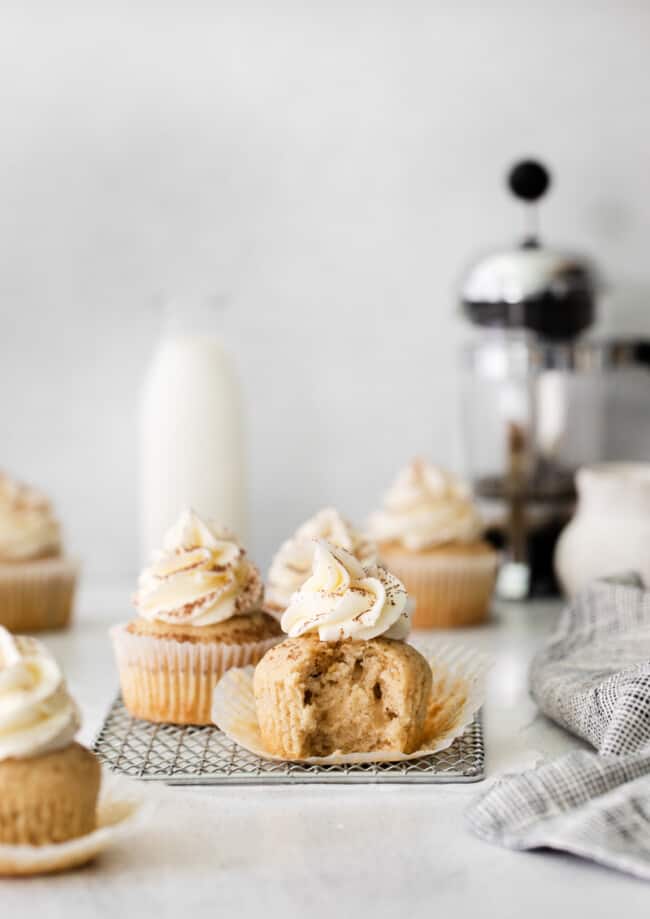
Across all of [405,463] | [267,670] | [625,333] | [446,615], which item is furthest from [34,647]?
[625,333]

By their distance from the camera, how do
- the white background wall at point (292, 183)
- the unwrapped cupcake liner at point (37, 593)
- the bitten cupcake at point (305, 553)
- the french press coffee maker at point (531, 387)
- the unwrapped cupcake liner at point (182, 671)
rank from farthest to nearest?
the white background wall at point (292, 183) < the french press coffee maker at point (531, 387) < the unwrapped cupcake liner at point (37, 593) < the bitten cupcake at point (305, 553) < the unwrapped cupcake liner at point (182, 671)

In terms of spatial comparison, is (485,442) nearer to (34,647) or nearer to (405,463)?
(405,463)

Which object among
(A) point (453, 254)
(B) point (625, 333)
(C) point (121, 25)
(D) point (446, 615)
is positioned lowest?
(D) point (446, 615)

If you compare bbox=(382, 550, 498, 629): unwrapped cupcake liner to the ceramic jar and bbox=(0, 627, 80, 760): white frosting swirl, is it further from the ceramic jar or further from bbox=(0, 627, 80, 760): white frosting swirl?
bbox=(0, 627, 80, 760): white frosting swirl

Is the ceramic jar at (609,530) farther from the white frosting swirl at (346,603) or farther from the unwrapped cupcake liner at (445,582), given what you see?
the white frosting swirl at (346,603)

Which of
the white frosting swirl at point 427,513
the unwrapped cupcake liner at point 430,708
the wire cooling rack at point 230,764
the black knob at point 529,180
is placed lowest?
the wire cooling rack at point 230,764

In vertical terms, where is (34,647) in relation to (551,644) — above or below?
above

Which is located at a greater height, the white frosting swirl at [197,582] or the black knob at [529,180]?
the black knob at [529,180]

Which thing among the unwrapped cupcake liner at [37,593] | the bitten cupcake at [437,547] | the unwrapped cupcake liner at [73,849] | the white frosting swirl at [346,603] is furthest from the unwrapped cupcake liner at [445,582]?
the unwrapped cupcake liner at [73,849]
